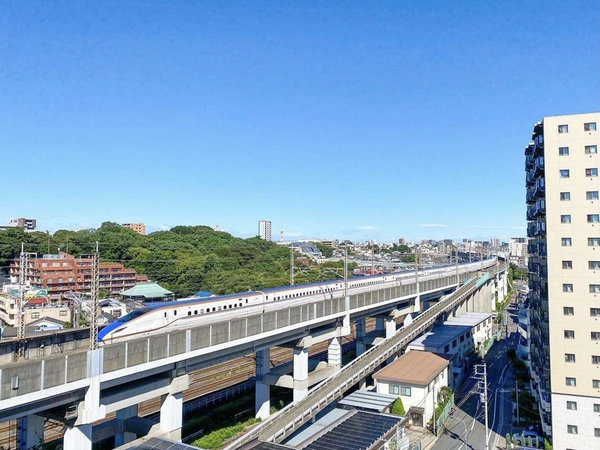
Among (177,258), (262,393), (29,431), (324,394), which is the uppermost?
(177,258)

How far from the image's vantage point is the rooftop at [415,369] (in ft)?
121

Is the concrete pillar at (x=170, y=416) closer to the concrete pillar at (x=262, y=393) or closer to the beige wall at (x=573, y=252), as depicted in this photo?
the concrete pillar at (x=262, y=393)

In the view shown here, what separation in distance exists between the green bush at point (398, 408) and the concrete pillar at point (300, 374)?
685 cm

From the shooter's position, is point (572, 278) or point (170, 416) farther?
point (572, 278)

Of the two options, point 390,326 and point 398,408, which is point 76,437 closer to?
point 398,408

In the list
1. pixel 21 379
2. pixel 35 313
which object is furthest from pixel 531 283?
pixel 35 313

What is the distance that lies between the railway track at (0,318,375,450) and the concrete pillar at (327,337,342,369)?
11.6 m

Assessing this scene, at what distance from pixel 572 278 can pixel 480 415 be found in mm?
14172

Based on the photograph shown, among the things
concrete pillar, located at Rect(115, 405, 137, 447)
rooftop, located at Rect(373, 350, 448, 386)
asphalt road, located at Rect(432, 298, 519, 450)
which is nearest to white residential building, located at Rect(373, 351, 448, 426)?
rooftop, located at Rect(373, 350, 448, 386)

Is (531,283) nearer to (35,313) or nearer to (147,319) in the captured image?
(147,319)

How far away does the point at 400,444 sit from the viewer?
28672 mm

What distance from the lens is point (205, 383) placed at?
4638 cm

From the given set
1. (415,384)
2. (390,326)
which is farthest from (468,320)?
(415,384)

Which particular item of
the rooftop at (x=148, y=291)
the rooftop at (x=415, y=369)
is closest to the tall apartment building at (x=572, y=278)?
the rooftop at (x=415, y=369)
